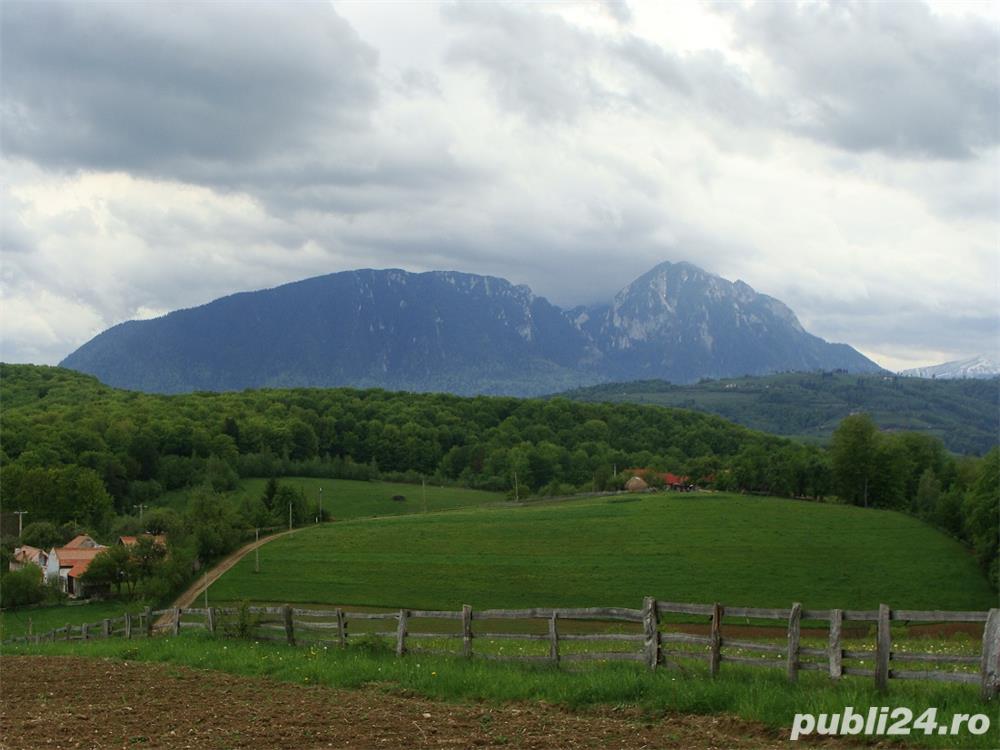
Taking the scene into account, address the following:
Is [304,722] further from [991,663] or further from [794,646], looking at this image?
[991,663]

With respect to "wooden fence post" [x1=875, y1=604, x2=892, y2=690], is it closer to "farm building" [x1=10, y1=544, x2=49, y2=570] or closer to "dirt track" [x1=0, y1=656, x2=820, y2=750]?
"dirt track" [x1=0, y1=656, x2=820, y2=750]

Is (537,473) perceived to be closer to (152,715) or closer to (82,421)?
(82,421)

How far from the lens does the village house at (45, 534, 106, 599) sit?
83.5 m

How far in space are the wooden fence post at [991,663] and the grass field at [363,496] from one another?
109 meters

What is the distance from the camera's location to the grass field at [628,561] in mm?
74125

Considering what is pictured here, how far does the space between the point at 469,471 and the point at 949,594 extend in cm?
10961

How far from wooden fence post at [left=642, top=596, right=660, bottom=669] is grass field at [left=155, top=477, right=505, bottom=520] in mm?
103802

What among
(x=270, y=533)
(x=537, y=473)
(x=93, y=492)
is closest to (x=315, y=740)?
(x=270, y=533)

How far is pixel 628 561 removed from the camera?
85.4 meters

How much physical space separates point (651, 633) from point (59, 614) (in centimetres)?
7098

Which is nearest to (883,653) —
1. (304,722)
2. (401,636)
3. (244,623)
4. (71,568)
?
(304,722)

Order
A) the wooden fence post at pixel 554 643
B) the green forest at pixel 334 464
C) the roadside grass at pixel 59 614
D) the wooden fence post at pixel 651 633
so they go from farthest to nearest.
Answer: the green forest at pixel 334 464 → the roadside grass at pixel 59 614 → the wooden fence post at pixel 554 643 → the wooden fence post at pixel 651 633

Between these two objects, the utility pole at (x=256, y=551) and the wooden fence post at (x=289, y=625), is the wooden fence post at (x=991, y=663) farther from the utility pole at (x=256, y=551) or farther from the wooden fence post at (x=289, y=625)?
the utility pole at (x=256, y=551)

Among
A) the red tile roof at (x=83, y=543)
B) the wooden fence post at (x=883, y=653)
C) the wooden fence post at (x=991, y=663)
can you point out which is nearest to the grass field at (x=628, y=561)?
the red tile roof at (x=83, y=543)
